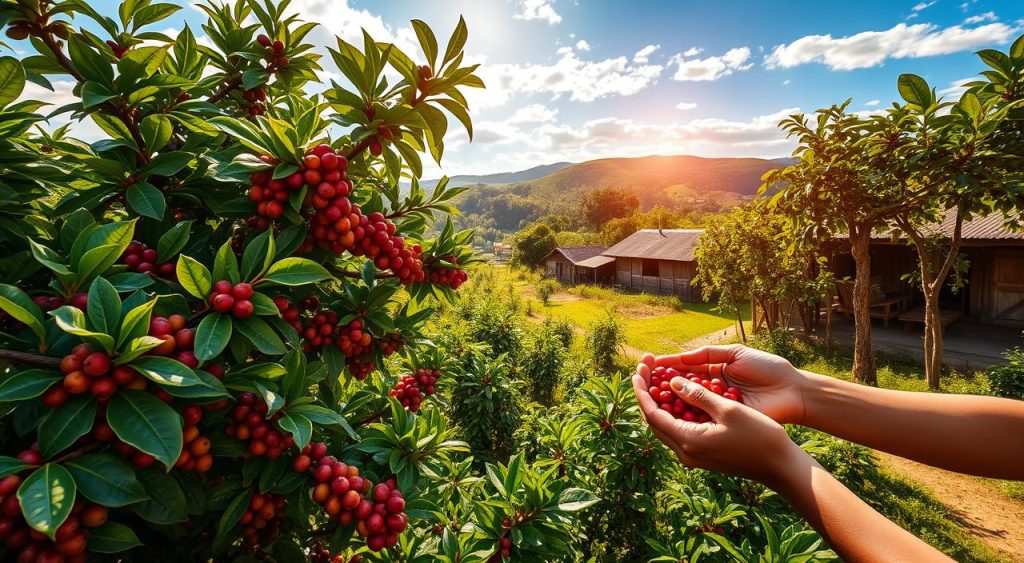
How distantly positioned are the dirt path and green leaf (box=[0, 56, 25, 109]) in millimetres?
8515

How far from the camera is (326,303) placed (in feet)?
5.92

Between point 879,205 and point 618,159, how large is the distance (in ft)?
644

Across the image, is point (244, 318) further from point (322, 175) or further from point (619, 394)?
point (619, 394)

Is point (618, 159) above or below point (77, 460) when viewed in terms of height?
above

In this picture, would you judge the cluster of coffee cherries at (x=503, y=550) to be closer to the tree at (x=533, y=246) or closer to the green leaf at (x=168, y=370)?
the green leaf at (x=168, y=370)

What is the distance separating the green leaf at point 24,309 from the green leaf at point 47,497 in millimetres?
307

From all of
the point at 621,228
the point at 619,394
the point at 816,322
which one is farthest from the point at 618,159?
the point at 619,394

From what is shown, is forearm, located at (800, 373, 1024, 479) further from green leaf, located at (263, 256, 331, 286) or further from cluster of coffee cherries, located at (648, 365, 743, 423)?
green leaf, located at (263, 256, 331, 286)

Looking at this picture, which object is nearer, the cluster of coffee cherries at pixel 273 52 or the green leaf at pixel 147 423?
the green leaf at pixel 147 423

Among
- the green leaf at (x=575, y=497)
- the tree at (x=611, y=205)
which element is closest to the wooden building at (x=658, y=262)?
the green leaf at (x=575, y=497)

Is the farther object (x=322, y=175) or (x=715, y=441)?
(x=715, y=441)

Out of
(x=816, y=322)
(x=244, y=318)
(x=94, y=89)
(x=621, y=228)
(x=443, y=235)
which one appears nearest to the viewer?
(x=244, y=318)

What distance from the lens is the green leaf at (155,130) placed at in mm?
1376

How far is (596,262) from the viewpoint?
2802cm
